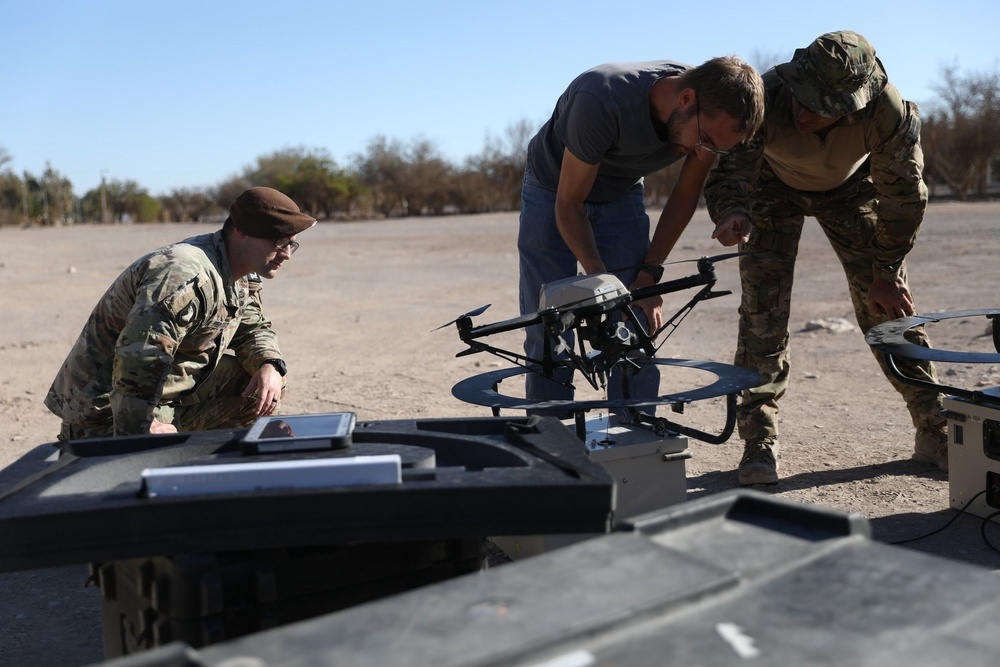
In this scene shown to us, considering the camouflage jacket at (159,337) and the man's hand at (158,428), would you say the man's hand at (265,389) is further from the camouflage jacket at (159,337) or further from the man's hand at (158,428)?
the man's hand at (158,428)

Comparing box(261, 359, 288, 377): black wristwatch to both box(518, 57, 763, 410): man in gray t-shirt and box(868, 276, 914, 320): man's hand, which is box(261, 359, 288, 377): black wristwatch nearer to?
box(518, 57, 763, 410): man in gray t-shirt

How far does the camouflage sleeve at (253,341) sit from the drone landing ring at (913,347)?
2.46 m

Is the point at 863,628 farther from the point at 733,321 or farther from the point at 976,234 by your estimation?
the point at 976,234

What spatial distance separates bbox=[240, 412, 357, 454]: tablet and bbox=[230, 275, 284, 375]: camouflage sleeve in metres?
1.72

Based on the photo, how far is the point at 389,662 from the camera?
134cm

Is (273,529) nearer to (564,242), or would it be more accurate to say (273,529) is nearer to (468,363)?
(564,242)

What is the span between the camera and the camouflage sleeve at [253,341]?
4281 millimetres

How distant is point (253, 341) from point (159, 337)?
2.84 feet

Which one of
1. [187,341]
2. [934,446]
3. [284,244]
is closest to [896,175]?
[934,446]

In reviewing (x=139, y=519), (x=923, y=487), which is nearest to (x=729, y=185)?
(x=923, y=487)

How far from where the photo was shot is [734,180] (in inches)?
176

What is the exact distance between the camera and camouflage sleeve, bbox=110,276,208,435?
3.43 m

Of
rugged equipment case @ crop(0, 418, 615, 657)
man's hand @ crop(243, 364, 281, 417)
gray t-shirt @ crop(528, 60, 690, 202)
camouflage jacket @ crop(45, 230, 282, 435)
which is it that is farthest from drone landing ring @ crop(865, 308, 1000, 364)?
camouflage jacket @ crop(45, 230, 282, 435)

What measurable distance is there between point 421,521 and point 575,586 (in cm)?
55
